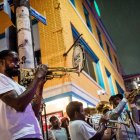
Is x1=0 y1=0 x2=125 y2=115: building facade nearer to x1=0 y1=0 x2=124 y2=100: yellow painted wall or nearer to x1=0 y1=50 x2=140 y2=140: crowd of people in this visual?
x1=0 y1=0 x2=124 y2=100: yellow painted wall

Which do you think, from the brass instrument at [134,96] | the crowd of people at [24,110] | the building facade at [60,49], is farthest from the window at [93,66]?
the crowd of people at [24,110]

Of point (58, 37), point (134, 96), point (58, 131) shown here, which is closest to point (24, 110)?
point (134, 96)

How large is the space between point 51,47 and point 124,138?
222 inches

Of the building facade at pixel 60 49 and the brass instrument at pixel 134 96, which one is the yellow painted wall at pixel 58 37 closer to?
the building facade at pixel 60 49

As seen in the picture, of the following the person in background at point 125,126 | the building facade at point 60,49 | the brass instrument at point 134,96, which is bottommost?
the person in background at point 125,126

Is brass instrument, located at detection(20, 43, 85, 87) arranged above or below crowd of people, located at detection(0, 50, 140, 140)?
above

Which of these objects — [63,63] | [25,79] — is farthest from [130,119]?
[63,63]

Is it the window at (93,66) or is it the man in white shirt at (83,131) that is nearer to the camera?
the man in white shirt at (83,131)

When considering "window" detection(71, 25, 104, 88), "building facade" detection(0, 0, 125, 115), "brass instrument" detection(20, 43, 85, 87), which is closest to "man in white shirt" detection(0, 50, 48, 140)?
"brass instrument" detection(20, 43, 85, 87)

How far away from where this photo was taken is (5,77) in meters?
2.67

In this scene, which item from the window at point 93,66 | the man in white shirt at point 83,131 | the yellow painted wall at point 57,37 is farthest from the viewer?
the window at point 93,66

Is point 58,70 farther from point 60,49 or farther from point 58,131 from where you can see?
point 60,49

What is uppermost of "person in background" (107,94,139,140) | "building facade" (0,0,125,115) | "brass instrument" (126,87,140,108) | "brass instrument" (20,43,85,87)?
"building facade" (0,0,125,115)

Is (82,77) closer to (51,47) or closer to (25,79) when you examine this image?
(51,47)
